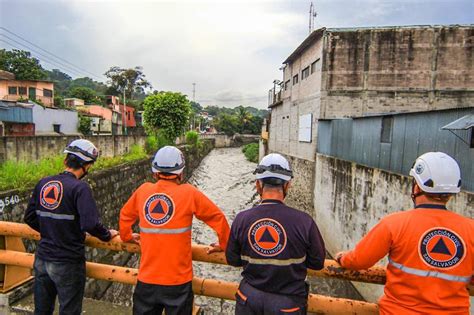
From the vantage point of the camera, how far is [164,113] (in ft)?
76.7

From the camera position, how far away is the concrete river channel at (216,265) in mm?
3533

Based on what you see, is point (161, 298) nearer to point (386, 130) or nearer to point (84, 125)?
point (386, 130)

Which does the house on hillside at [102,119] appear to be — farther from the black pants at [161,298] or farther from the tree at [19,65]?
the black pants at [161,298]

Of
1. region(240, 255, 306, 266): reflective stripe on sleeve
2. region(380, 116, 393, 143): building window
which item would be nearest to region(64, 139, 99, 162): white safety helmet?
region(240, 255, 306, 266): reflective stripe on sleeve

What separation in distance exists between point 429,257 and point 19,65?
48969 mm

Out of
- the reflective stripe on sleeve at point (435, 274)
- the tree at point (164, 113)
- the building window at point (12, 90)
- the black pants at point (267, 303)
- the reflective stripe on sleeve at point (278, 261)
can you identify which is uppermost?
the building window at point (12, 90)

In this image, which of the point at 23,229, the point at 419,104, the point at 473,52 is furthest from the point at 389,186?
the point at 473,52

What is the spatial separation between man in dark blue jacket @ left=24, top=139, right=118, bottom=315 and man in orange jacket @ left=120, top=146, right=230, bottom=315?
0.56 meters

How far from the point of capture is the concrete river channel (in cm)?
353

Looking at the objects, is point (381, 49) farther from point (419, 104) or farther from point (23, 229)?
point (23, 229)

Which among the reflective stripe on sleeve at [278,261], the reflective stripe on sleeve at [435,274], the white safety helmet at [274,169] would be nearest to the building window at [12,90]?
the white safety helmet at [274,169]

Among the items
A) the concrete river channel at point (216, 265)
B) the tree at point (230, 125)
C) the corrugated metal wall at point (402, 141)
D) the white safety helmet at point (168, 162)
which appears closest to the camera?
the white safety helmet at point (168, 162)

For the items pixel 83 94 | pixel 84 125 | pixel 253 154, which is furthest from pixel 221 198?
pixel 83 94

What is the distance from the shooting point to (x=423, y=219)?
6.34 ft
